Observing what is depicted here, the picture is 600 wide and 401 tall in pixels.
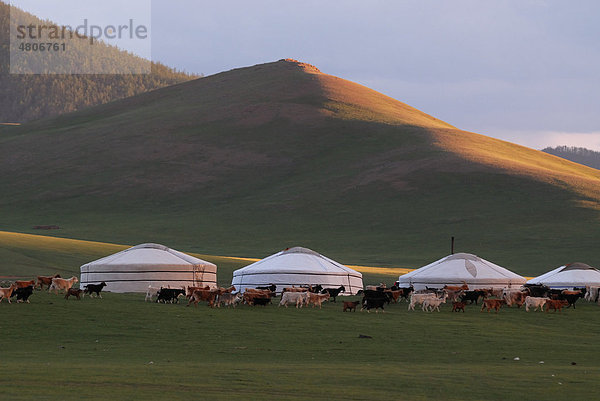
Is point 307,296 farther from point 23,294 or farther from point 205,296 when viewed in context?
point 23,294

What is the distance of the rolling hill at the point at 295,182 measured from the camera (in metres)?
81.6

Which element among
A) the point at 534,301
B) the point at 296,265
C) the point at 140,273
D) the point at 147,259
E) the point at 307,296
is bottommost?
the point at 534,301

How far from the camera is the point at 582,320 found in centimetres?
3148

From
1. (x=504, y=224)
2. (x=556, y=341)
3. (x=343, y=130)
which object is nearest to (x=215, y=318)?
(x=556, y=341)

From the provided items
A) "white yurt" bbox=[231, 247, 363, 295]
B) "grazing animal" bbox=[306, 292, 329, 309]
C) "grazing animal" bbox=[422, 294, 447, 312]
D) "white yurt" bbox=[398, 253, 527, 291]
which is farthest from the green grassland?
"white yurt" bbox=[398, 253, 527, 291]

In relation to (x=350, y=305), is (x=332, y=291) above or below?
above

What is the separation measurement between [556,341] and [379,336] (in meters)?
4.61

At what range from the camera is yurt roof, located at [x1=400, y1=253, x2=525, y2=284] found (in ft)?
136

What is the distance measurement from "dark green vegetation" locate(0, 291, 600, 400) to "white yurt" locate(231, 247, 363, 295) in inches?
193

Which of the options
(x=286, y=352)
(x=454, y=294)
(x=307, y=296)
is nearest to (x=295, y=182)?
(x=454, y=294)

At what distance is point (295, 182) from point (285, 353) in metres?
84.7

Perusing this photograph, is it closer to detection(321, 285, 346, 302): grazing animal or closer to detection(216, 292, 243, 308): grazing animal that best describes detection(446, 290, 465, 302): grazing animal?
detection(321, 285, 346, 302): grazing animal

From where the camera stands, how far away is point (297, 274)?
39062 mm

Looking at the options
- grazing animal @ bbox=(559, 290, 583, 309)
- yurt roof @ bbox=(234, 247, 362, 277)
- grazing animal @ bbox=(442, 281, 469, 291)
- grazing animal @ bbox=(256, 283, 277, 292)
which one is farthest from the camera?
yurt roof @ bbox=(234, 247, 362, 277)
